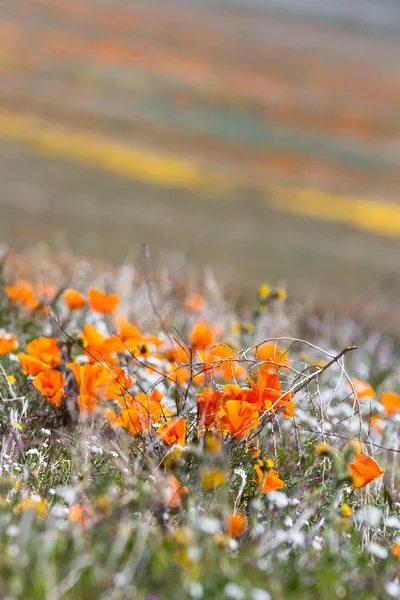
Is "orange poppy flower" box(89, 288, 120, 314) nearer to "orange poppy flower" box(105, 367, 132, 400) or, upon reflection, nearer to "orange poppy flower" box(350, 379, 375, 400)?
"orange poppy flower" box(105, 367, 132, 400)

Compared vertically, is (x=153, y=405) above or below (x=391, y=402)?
above

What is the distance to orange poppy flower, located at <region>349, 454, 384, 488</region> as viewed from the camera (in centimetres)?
187

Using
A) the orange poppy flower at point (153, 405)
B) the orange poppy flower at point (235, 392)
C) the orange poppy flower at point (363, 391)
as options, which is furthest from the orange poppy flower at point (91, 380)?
the orange poppy flower at point (363, 391)

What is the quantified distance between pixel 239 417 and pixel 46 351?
0.71m

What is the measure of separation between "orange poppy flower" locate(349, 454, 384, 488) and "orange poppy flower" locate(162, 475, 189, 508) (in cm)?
41

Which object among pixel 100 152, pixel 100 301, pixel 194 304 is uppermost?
pixel 100 301

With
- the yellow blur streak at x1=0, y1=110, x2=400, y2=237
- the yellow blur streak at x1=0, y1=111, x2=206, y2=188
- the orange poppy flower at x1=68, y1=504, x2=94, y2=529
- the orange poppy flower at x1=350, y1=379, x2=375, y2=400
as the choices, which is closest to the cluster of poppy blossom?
the orange poppy flower at x1=68, y1=504, x2=94, y2=529

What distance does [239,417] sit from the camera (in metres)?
1.93

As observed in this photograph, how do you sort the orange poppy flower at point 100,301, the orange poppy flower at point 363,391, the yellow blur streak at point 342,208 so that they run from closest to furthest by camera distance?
the orange poppy flower at point 100,301, the orange poppy flower at point 363,391, the yellow blur streak at point 342,208

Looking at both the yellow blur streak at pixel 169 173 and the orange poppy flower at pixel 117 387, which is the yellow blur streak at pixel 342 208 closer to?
the yellow blur streak at pixel 169 173

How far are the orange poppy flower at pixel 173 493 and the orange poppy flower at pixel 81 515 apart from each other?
0.18 metres

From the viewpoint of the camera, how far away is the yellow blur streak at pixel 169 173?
52.9 ft

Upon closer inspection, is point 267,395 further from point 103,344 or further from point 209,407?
point 103,344

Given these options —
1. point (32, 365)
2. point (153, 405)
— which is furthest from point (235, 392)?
point (32, 365)
